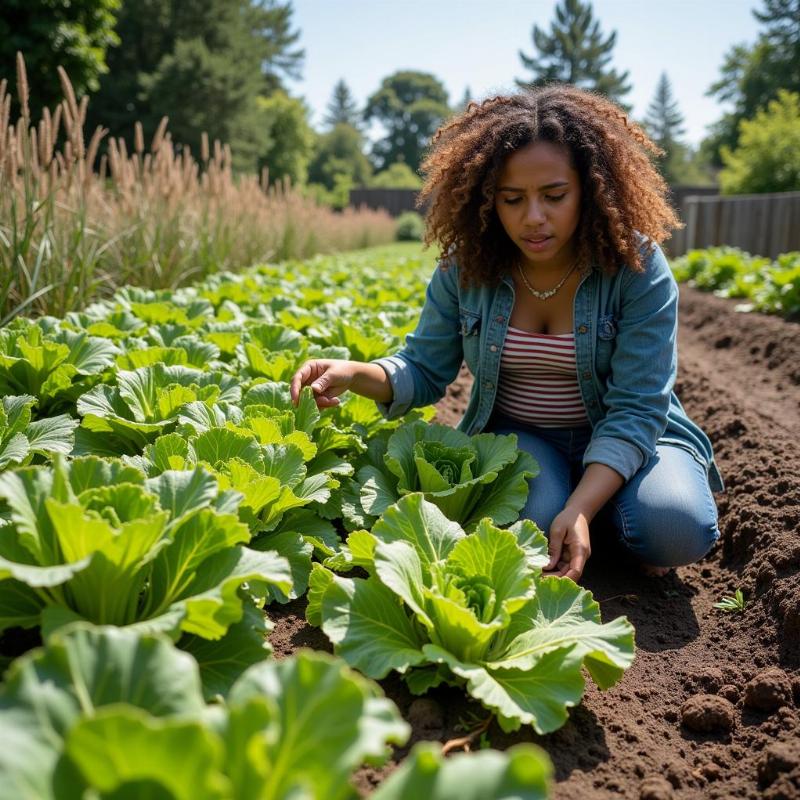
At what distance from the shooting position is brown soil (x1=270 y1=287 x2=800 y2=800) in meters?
1.52

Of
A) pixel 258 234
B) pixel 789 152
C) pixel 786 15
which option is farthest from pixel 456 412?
pixel 786 15

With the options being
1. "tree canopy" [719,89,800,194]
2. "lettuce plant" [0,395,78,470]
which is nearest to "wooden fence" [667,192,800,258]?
"tree canopy" [719,89,800,194]

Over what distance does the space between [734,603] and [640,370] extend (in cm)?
78

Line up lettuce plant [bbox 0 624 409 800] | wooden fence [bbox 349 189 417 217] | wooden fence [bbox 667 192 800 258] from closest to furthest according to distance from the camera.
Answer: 1. lettuce plant [bbox 0 624 409 800]
2. wooden fence [bbox 667 192 800 258]
3. wooden fence [bbox 349 189 417 217]

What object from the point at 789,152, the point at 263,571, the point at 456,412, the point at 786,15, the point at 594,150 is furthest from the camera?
the point at 786,15

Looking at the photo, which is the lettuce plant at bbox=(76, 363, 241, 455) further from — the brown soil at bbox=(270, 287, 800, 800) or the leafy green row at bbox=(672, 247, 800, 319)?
the leafy green row at bbox=(672, 247, 800, 319)

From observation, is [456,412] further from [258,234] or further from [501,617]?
[258,234]

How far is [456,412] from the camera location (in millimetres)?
4203

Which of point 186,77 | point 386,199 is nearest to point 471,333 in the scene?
point 186,77

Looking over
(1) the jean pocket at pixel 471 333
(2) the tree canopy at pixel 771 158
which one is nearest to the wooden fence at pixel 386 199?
(2) the tree canopy at pixel 771 158

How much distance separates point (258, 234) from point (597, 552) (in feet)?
24.1

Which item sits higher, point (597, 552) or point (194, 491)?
point (194, 491)

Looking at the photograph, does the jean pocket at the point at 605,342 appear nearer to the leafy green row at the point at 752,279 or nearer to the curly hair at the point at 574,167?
the curly hair at the point at 574,167

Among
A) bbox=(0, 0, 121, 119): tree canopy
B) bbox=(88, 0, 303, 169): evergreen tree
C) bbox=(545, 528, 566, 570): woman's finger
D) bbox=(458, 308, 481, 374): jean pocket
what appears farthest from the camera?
bbox=(88, 0, 303, 169): evergreen tree
